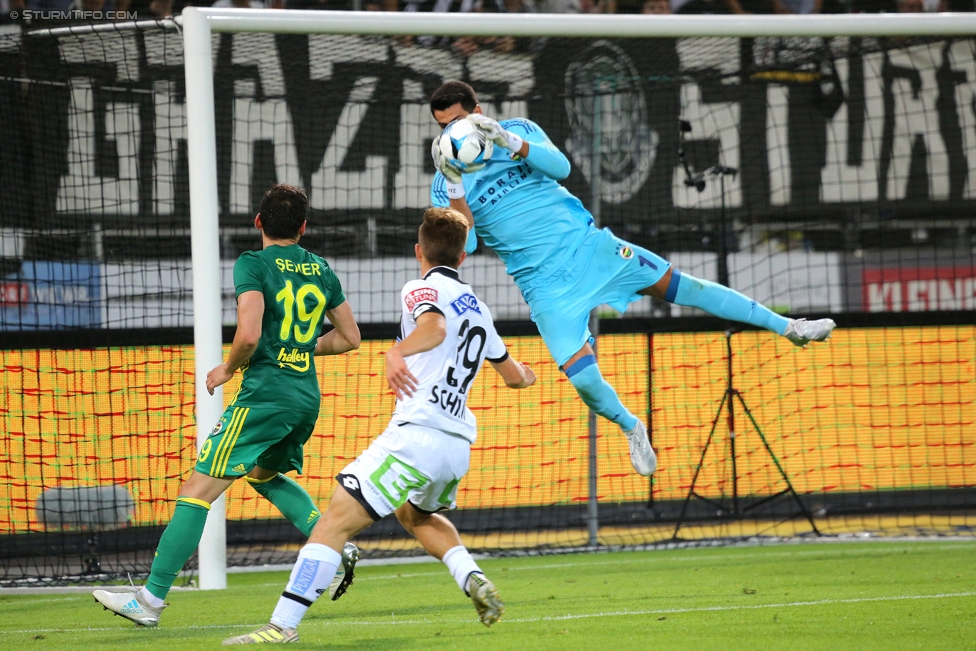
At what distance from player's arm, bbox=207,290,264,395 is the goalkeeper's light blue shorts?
6.58 feet

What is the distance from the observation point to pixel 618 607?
566 centimetres

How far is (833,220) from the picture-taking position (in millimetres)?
13203

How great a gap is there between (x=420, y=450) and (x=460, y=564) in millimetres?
541

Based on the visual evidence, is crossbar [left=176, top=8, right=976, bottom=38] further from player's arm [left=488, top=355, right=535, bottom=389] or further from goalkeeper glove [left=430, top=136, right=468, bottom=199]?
player's arm [left=488, top=355, right=535, bottom=389]

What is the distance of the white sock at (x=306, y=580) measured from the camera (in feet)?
13.9

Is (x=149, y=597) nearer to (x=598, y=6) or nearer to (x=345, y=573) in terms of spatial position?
(x=345, y=573)

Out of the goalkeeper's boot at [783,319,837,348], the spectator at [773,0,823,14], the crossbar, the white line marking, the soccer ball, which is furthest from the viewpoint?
the spectator at [773,0,823,14]

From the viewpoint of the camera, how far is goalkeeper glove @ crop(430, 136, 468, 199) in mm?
5953

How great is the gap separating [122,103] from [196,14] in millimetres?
3145

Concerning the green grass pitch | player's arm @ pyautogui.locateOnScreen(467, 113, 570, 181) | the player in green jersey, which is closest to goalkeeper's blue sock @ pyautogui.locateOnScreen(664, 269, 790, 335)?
player's arm @ pyautogui.locateOnScreen(467, 113, 570, 181)

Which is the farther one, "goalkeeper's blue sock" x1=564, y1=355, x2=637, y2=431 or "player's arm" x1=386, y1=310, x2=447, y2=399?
"goalkeeper's blue sock" x1=564, y1=355, x2=637, y2=431

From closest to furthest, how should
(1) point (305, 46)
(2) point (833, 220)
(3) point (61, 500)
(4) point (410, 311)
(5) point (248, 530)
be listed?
(4) point (410, 311) < (3) point (61, 500) < (5) point (248, 530) < (1) point (305, 46) < (2) point (833, 220)

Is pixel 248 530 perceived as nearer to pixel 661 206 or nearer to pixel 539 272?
pixel 539 272

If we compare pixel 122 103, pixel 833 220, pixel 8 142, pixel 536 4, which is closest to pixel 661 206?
pixel 833 220
